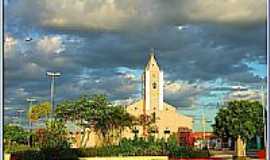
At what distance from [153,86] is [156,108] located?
33.8 inches

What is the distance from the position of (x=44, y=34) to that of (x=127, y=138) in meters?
3.46

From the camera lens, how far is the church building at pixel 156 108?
27.3ft

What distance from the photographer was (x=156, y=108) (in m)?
9.11

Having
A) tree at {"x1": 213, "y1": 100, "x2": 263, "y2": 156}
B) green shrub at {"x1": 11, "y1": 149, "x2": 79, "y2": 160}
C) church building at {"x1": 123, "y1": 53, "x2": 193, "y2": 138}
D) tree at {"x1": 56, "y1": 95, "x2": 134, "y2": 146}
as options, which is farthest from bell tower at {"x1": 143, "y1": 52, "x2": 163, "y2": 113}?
green shrub at {"x1": 11, "y1": 149, "x2": 79, "y2": 160}

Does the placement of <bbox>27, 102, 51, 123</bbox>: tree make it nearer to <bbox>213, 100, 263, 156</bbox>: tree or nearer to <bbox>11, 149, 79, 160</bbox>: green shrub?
<bbox>11, 149, 79, 160</bbox>: green shrub

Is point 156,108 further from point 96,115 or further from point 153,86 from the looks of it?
point 96,115

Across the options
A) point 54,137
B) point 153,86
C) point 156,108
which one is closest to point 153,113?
point 156,108

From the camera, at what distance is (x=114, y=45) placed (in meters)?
7.06

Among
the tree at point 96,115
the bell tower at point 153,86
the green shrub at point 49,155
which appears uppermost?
the bell tower at point 153,86

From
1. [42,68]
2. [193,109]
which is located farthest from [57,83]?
[193,109]

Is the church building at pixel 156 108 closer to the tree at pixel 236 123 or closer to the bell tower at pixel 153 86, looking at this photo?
the bell tower at pixel 153 86

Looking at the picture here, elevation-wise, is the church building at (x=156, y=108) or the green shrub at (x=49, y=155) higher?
the church building at (x=156, y=108)

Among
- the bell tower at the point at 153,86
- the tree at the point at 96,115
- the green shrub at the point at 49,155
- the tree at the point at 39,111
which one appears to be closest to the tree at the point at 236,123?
the bell tower at the point at 153,86

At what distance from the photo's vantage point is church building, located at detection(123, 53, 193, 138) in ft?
27.3
